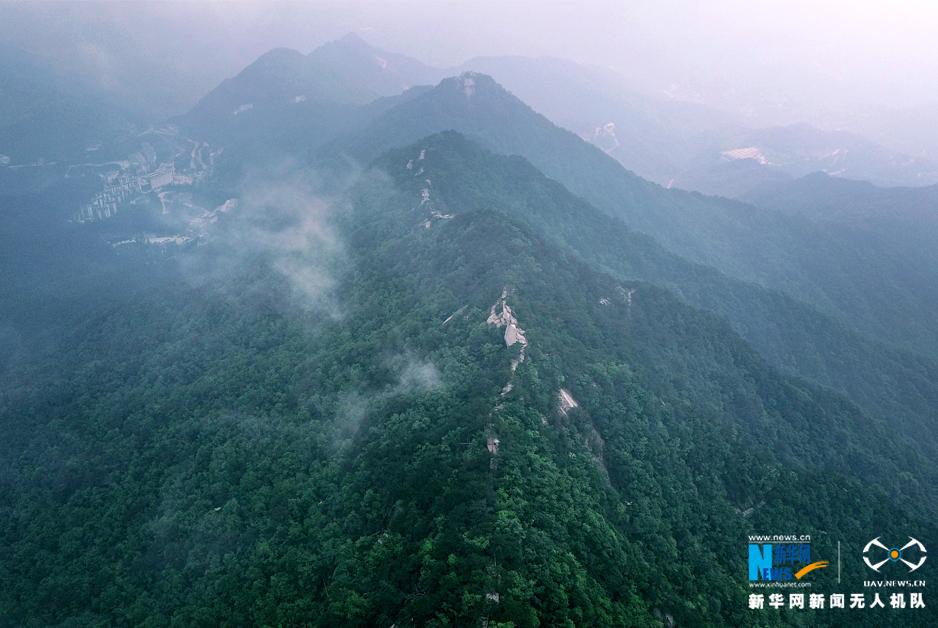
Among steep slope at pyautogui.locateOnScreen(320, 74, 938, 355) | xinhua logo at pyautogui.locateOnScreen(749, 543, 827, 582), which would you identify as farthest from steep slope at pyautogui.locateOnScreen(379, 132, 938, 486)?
xinhua logo at pyautogui.locateOnScreen(749, 543, 827, 582)

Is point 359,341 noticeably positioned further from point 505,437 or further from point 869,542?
point 869,542

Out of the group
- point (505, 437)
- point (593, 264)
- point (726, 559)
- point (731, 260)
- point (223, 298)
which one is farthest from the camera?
point (731, 260)

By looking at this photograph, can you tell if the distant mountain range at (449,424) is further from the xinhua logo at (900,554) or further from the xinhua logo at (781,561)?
the xinhua logo at (781,561)

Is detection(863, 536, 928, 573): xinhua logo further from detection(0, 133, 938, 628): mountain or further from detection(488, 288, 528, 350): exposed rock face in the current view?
detection(488, 288, 528, 350): exposed rock face

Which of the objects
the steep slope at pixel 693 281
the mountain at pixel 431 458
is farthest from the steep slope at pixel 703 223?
the mountain at pixel 431 458

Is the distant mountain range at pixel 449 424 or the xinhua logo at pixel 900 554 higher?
the distant mountain range at pixel 449 424

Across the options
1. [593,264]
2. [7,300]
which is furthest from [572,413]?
[7,300]

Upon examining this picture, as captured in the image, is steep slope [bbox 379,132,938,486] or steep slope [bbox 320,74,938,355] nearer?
steep slope [bbox 379,132,938,486]
